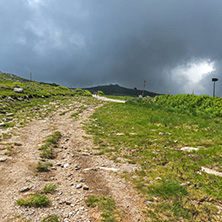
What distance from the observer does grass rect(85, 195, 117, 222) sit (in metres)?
4.18

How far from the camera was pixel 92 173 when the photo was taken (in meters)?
6.72

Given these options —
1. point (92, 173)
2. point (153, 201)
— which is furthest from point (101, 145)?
point (153, 201)

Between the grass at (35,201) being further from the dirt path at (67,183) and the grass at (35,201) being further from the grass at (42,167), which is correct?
the grass at (42,167)

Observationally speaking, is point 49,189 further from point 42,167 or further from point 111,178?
point 111,178

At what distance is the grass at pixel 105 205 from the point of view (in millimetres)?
4180

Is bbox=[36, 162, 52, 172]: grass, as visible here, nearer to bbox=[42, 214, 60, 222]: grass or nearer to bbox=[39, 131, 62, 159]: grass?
bbox=[39, 131, 62, 159]: grass

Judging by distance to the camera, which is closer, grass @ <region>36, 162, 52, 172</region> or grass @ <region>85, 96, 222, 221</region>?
grass @ <region>85, 96, 222, 221</region>

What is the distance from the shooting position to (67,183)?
19.5 feet

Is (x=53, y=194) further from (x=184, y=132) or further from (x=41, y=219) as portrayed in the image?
(x=184, y=132)

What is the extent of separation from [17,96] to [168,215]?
34.9 meters

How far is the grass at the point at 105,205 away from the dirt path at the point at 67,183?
0.16 metres

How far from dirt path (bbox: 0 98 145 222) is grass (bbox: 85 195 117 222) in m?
0.16

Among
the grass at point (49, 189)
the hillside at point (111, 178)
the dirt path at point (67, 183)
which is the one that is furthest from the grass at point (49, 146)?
the grass at point (49, 189)

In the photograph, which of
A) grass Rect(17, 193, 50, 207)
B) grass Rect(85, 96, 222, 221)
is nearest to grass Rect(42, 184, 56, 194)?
grass Rect(17, 193, 50, 207)
